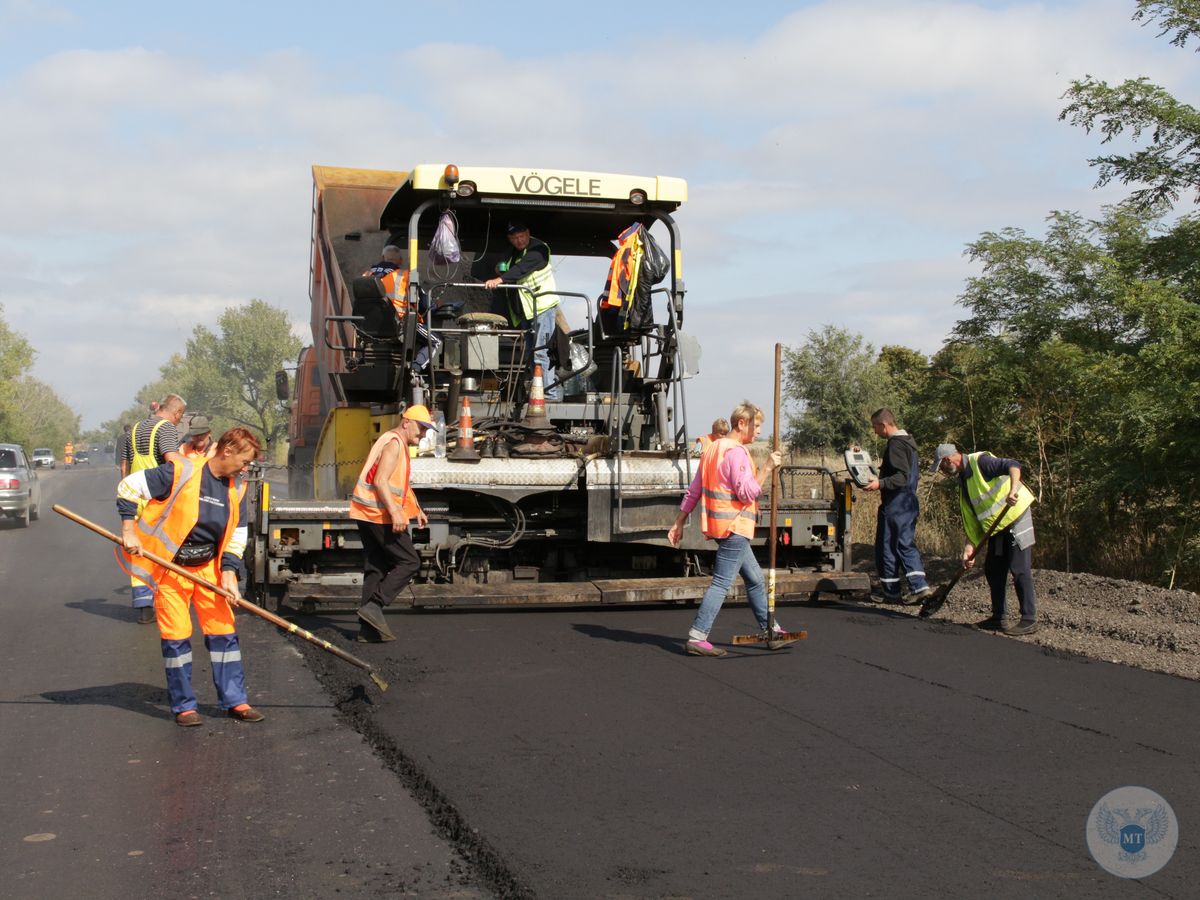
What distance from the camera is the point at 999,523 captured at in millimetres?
8547

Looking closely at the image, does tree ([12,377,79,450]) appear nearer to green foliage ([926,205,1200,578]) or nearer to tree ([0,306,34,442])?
tree ([0,306,34,442])

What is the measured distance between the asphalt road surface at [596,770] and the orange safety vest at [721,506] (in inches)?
31.3

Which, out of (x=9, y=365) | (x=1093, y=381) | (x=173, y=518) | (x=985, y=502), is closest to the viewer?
(x=173, y=518)

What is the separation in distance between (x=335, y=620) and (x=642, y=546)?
253cm

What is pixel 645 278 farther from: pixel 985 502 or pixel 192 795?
pixel 192 795

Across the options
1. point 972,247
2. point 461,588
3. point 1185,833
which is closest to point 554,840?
point 1185,833

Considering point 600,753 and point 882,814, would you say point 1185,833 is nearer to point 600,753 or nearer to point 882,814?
point 882,814

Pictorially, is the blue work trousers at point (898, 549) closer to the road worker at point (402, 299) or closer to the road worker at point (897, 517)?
the road worker at point (897, 517)

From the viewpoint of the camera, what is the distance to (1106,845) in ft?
13.2

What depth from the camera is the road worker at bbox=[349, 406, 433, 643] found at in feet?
25.6

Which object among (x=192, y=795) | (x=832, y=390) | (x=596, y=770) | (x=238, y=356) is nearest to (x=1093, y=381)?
(x=596, y=770)

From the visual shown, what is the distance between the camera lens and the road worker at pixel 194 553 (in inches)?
228

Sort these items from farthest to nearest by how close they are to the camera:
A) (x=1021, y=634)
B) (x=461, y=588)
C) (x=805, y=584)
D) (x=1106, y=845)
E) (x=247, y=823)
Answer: (x=805, y=584)
(x=461, y=588)
(x=1021, y=634)
(x=247, y=823)
(x=1106, y=845)

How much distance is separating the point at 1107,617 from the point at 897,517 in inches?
69.5
